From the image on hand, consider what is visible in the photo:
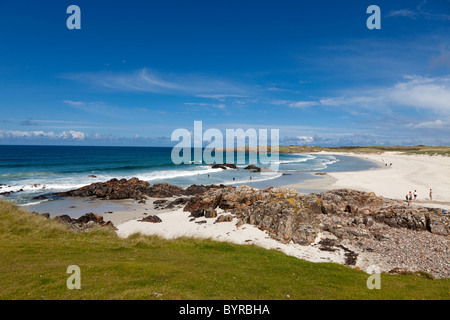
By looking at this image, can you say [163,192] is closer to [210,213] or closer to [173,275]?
[210,213]

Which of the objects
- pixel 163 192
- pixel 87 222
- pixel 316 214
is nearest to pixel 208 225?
pixel 316 214

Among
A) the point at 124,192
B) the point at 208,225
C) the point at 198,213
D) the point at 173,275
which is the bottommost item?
the point at 208,225

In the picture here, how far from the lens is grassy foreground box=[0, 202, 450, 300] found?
10.2 m

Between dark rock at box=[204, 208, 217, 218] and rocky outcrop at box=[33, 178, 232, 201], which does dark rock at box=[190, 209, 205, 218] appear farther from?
rocky outcrop at box=[33, 178, 232, 201]

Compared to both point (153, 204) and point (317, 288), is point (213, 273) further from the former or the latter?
point (153, 204)

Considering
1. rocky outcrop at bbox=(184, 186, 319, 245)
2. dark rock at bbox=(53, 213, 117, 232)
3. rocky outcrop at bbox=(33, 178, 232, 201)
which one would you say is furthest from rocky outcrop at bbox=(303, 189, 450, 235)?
rocky outcrop at bbox=(33, 178, 232, 201)

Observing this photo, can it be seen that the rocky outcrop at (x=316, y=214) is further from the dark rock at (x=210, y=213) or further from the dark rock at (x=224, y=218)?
the dark rock at (x=224, y=218)

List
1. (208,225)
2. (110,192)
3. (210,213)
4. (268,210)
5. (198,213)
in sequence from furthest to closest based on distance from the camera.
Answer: (110,192)
(198,213)
(210,213)
(208,225)
(268,210)

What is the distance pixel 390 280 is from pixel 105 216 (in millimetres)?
33199

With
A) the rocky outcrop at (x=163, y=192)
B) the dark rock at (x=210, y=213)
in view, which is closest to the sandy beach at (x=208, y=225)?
the dark rock at (x=210, y=213)

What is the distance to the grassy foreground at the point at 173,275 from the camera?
10.2 metres

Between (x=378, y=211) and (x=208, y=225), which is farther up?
(x=378, y=211)

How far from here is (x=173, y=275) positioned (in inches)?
482
